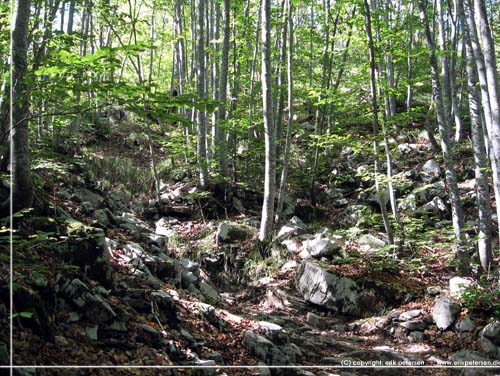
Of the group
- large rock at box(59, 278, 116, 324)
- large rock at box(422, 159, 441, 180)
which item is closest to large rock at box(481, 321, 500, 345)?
large rock at box(59, 278, 116, 324)

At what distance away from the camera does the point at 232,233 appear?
29.8ft

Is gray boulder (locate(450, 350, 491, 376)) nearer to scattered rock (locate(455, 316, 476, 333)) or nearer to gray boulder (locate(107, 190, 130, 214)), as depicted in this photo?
scattered rock (locate(455, 316, 476, 333))

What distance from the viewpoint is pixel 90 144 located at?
46.1 ft

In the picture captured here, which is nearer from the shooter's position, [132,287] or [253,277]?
[132,287]

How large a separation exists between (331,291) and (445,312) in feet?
6.06

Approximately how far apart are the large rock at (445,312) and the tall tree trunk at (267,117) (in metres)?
3.80

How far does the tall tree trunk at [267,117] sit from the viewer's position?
8.42 meters

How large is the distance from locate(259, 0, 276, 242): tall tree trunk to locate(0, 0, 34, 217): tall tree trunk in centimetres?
528

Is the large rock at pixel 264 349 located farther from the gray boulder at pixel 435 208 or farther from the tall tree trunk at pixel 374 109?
the gray boulder at pixel 435 208

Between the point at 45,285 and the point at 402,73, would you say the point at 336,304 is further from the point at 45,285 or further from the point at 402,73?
A: the point at 402,73

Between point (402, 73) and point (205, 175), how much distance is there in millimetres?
14227

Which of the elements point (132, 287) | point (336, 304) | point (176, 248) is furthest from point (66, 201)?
point (336, 304)

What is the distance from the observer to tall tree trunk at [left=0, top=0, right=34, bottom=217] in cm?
341

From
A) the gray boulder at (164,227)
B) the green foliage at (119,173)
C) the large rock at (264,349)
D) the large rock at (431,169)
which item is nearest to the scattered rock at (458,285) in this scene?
the large rock at (264,349)
